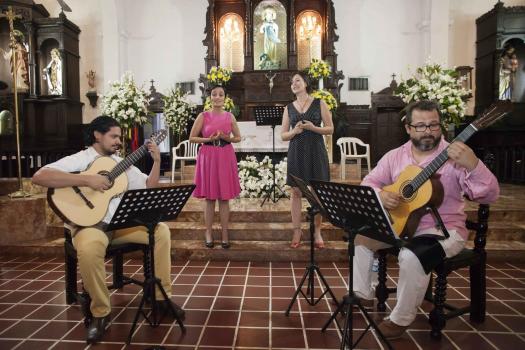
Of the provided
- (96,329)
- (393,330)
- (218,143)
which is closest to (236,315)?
(96,329)

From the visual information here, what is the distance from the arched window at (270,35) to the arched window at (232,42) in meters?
0.40

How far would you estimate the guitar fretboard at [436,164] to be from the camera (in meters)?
2.42

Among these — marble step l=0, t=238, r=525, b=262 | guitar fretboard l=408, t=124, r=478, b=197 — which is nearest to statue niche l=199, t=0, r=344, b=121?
marble step l=0, t=238, r=525, b=262

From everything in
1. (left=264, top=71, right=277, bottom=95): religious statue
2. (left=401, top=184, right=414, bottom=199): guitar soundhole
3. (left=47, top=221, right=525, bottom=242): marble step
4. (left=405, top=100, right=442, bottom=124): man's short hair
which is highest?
(left=264, top=71, right=277, bottom=95): religious statue

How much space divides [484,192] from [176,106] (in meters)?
8.15

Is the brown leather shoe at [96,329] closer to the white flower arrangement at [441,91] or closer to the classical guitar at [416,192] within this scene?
the classical guitar at [416,192]

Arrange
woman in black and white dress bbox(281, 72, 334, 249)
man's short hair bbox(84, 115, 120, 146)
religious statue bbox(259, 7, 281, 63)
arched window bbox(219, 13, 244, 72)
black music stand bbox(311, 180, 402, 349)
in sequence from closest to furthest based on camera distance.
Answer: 1. black music stand bbox(311, 180, 402, 349)
2. man's short hair bbox(84, 115, 120, 146)
3. woman in black and white dress bbox(281, 72, 334, 249)
4. religious statue bbox(259, 7, 281, 63)
5. arched window bbox(219, 13, 244, 72)

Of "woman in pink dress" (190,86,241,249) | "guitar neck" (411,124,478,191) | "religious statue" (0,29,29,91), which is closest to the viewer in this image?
"guitar neck" (411,124,478,191)

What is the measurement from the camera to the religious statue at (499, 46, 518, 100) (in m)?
10.0

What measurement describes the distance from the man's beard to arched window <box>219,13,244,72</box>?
338 inches

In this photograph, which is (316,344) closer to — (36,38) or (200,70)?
(200,70)

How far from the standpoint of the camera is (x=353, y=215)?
92.1 inches

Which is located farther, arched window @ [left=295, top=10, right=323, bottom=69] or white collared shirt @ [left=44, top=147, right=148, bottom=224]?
arched window @ [left=295, top=10, right=323, bottom=69]

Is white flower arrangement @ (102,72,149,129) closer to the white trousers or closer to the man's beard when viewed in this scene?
the man's beard
